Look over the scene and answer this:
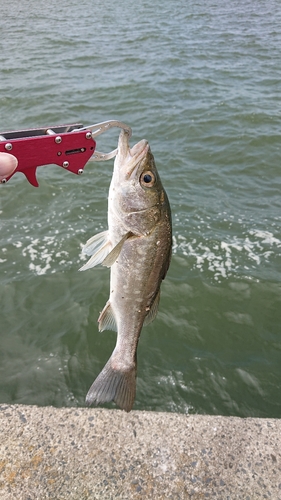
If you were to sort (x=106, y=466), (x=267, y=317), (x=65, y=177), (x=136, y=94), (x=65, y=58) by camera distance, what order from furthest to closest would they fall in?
(x=65, y=58)
(x=136, y=94)
(x=65, y=177)
(x=267, y=317)
(x=106, y=466)

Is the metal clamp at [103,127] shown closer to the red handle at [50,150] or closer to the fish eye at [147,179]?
the red handle at [50,150]

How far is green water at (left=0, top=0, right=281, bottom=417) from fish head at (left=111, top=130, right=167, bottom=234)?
2.63 meters

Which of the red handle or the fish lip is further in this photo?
the fish lip

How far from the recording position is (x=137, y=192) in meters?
2.62

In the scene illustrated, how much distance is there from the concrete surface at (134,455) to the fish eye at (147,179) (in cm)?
186

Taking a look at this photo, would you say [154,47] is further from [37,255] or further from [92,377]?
[92,377]

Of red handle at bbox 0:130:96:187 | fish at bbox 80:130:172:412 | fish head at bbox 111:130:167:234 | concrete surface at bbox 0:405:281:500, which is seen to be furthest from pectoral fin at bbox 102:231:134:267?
concrete surface at bbox 0:405:281:500

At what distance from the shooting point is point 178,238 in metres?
7.11

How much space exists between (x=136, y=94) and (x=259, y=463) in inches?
427

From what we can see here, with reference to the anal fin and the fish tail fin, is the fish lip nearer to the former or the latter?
the anal fin

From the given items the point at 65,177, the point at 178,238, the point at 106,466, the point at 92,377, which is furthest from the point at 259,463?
the point at 65,177

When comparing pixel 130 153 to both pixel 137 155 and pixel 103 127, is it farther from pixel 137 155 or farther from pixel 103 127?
pixel 103 127

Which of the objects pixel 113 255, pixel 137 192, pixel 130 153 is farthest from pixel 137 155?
pixel 113 255

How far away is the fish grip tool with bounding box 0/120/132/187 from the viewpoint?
7.77 ft
